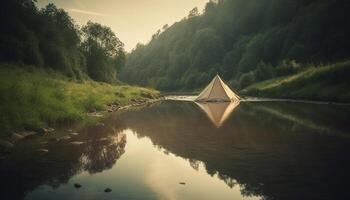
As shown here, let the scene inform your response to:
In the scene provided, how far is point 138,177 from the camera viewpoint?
33.0 ft

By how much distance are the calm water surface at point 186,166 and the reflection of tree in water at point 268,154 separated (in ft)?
0.08

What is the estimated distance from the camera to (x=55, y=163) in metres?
11.6

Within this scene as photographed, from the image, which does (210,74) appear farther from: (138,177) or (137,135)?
(138,177)

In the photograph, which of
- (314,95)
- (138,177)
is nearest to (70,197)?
(138,177)

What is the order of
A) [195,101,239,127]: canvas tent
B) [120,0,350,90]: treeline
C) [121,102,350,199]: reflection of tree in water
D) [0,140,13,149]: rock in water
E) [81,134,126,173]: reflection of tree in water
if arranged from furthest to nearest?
1. [120,0,350,90]: treeline
2. [195,101,239,127]: canvas tent
3. [0,140,13,149]: rock in water
4. [81,134,126,173]: reflection of tree in water
5. [121,102,350,199]: reflection of tree in water

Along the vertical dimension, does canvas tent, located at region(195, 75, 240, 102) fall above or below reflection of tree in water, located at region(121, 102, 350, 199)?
above

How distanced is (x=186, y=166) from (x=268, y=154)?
316cm

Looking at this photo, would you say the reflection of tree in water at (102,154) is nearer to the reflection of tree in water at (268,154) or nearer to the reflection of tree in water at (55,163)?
the reflection of tree in water at (55,163)

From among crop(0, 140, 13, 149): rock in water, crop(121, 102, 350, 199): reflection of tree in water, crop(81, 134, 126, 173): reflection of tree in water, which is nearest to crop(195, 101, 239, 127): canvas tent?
crop(121, 102, 350, 199): reflection of tree in water

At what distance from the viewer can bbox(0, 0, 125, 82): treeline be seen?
47.3 m

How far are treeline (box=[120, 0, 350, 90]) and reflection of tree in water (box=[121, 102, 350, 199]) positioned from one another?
186 feet

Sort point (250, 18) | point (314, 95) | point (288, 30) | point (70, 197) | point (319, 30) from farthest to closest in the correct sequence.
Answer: point (250, 18) < point (288, 30) < point (319, 30) < point (314, 95) < point (70, 197)

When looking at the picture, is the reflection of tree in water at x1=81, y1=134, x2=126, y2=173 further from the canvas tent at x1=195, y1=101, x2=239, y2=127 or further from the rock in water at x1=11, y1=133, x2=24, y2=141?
the canvas tent at x1=195, y1=101, x2=239, y2=127

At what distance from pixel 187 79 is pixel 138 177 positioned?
120m
